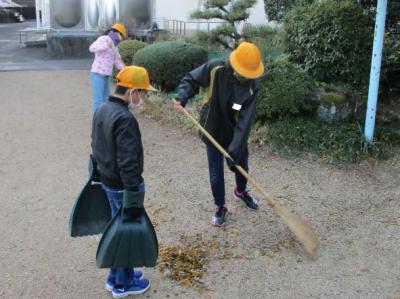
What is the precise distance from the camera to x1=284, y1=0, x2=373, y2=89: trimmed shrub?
22.1ft

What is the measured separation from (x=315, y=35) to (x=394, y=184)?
2.50 metres

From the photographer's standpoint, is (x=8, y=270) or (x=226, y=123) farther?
(x=226, y=123)

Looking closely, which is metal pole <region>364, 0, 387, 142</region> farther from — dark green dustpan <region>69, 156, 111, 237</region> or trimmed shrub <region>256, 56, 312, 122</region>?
dark green dustpan <region>69, 156, 111, 237</region>

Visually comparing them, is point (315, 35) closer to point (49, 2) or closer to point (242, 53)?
point (242, 53)

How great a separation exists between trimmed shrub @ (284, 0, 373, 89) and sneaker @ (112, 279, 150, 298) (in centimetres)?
444

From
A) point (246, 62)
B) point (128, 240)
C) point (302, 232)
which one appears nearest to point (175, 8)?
point (246, 62)

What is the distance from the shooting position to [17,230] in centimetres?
436

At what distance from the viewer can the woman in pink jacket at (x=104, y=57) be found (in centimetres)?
686

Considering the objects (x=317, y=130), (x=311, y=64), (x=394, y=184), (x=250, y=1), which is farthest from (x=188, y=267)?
(x=250, y=1)

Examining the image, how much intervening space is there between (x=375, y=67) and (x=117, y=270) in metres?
3.98

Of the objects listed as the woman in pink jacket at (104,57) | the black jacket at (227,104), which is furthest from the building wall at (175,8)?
the black jacket at (227,104)

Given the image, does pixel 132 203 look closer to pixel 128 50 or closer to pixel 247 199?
pixel 247 199

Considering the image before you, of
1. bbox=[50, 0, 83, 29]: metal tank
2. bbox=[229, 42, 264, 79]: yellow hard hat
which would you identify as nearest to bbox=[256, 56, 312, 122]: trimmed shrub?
bbox=[229, 42, 264, 79]: yellow hard hat

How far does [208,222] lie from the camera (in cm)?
456
